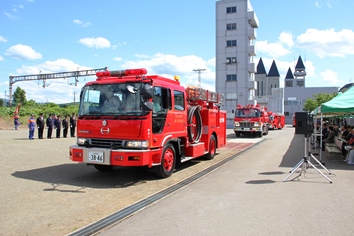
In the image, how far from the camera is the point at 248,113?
26.8 meters

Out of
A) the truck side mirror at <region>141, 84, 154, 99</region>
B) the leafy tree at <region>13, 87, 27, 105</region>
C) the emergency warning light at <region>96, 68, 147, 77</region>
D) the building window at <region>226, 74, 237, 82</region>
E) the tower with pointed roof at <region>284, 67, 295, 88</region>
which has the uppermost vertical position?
the tower with pointed roof at <region>284, 67, 295, 88</region>

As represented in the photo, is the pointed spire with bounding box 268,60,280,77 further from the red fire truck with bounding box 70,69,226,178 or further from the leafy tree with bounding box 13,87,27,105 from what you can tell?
the red fire truck with bounding box 70,69,226,178

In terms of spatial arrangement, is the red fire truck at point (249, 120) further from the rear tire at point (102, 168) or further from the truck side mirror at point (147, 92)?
the truck side mirror at point (147, 92)

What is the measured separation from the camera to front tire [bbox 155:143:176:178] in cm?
858

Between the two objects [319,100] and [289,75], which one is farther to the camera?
[289,75]

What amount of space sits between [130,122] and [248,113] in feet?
66.6

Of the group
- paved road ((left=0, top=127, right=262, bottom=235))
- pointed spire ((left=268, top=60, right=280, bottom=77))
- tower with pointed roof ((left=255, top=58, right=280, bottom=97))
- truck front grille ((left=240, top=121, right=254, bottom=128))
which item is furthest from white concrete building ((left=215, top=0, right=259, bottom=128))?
pointed spire ((left=268, top=60, right=280, bottom=77))

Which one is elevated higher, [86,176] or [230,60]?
[230,60]

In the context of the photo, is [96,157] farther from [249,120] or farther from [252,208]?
[249,120]

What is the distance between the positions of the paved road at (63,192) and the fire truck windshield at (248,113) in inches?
623

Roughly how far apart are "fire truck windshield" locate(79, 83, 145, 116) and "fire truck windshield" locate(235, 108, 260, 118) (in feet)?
65.4

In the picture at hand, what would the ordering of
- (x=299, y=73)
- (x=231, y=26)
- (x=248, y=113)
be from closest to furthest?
(x=248, y=113) < (x=231, y=26) < (x=299, y=73)

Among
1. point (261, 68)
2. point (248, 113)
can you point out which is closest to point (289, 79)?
point (261, 68)

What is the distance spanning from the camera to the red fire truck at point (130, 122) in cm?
775
